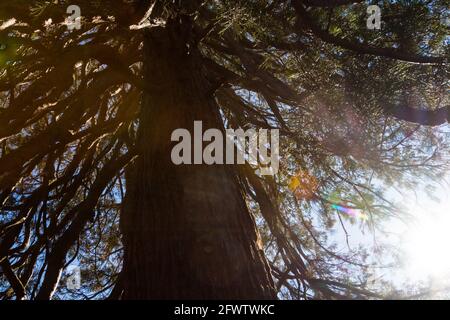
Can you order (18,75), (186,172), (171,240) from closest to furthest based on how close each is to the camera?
(171,240)
(186,172)
(18,75)

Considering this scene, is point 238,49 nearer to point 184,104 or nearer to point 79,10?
point 184,104

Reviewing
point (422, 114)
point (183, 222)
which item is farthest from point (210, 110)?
point (422, 114)

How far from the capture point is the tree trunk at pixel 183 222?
1.83 meters

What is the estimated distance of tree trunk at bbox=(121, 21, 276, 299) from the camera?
1825 millimetres

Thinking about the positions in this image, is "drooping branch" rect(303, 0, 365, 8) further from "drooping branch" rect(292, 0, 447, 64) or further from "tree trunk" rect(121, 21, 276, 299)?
"tree trunk" rect(121, 21, 276, 299)

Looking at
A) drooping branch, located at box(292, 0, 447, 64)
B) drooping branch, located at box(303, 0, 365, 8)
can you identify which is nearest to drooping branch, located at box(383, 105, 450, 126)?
drooping branch, located at box(292, 0, 447, 64)

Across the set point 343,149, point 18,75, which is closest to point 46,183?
point 18,75

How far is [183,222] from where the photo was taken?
Answer: 2.02 meters

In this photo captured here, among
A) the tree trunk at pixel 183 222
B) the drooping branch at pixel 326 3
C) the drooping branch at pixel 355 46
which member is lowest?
the tree trunk at pixel 183 222

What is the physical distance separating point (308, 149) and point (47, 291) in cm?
235

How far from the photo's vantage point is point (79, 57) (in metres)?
2.51

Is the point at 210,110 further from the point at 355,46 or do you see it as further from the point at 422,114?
the point at 422,114

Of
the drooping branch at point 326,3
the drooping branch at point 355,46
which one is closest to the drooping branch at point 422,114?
the drooping branch at point 355,46

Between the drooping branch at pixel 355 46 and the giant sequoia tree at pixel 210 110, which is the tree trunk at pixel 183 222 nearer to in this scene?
the giant sequoia tree at pixel 210 110
